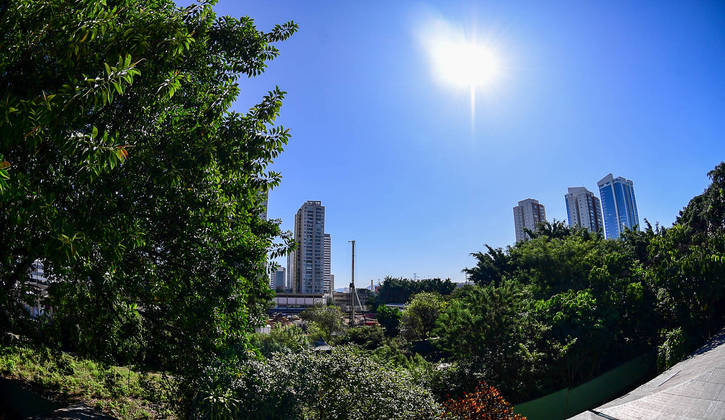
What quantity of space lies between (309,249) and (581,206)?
241 feet

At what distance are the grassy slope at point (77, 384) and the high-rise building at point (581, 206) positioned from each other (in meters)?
89.7

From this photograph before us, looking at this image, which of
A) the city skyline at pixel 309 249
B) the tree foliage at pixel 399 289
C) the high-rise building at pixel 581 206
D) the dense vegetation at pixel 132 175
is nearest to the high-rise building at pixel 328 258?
the city skyline at pixel 309 249

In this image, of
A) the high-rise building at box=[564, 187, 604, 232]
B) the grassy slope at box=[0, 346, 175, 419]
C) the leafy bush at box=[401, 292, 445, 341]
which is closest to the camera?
the grassy slope at box=[0, 346, 175, 419]

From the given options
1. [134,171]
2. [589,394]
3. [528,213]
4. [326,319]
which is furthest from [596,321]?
[528,213]

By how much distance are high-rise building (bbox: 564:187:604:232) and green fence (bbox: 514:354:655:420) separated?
7738 cm

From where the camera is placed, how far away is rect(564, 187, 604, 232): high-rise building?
8162 centimetres

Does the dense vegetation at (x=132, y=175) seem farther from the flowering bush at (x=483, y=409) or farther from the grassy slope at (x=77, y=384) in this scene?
the flowering bush at (x=483, y=409)

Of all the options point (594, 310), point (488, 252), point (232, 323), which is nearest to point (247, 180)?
point (232, 323)

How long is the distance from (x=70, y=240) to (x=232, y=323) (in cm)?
366

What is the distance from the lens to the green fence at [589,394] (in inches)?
463

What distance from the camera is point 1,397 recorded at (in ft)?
28.7

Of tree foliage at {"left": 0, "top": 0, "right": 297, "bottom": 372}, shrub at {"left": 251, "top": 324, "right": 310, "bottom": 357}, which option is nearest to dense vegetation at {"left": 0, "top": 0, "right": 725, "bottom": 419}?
tree foliage at {"left": 0, "top": 0, "right": 297, "bottom": 372}

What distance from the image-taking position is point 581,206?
321ft

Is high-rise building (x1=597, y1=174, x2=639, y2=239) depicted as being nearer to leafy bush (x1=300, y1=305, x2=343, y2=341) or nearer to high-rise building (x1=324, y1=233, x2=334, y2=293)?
high-rise building (x1=324, y1=233, x2=334, y2=293)
